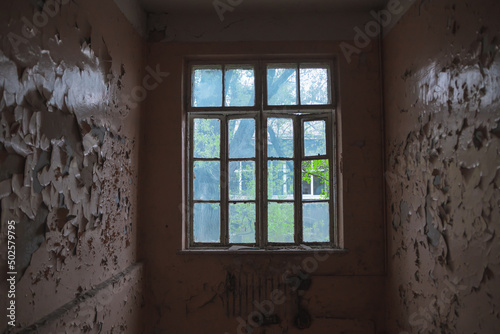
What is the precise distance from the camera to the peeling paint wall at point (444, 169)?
1527 mm

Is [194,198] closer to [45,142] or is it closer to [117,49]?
[117,49]

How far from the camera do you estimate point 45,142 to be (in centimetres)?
147

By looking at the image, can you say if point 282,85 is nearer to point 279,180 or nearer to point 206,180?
point 279,180

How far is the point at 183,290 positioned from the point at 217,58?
2.18m

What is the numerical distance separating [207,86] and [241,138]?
61cm

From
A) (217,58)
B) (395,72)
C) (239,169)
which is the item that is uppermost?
(217,58)

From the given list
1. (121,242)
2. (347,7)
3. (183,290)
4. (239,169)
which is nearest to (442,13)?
(347,7)

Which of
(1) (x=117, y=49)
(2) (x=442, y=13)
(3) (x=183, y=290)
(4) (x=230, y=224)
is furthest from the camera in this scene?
(4) (x=230, y=224)

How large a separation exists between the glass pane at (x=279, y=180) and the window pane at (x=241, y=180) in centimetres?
16

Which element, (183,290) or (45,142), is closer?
(45,142)

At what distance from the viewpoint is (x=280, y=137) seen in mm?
3066

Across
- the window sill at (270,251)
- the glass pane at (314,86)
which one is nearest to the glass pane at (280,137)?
the glass pane at (314,86)

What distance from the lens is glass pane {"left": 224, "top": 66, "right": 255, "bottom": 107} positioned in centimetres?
307

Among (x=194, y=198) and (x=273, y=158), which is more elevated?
(x=273, y=158)
